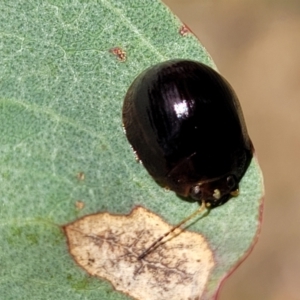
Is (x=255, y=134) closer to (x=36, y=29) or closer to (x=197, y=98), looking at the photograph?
(x=197, y=98)

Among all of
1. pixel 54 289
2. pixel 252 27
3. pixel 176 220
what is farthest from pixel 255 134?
pixel 54 289

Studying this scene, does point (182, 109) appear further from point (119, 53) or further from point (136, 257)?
point (136, 257)

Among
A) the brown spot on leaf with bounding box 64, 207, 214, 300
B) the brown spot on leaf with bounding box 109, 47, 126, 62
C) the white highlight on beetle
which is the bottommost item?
the brown spot on leaf with bounding box 64, 207, 214, 300

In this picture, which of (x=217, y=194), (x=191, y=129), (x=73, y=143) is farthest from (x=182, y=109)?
(x=73, y=143)

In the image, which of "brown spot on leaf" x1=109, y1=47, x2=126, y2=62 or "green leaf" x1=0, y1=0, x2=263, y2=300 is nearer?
"green leaf" x1=0, y1=0, x2=263, y2=300

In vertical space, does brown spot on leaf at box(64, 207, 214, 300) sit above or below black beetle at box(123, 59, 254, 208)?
below

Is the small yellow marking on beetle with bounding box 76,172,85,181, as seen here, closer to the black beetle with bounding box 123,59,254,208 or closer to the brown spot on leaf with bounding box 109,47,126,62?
the black beetle with bounding box 123,59,254,208

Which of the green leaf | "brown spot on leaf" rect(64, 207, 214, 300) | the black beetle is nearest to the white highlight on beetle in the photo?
the black beetle

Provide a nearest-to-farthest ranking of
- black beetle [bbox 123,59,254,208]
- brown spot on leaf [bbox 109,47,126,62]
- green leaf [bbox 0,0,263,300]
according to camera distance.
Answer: green leaf [bbox 0,0,263,300] → brown spot on leaf [bbox 109,47,126,62] → black beetle [bbox 123,59,254,208]

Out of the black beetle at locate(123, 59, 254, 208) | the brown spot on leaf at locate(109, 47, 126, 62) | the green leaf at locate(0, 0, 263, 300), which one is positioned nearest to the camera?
the green leaf at locate(0, 0, 263, 300)
